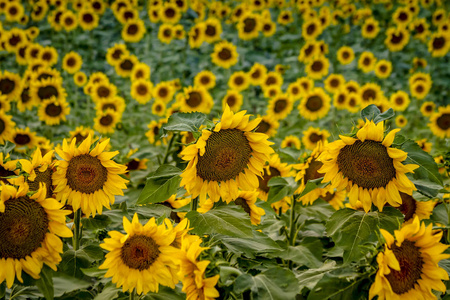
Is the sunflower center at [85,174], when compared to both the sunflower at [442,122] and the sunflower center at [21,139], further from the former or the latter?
the sunflower at [442,122]

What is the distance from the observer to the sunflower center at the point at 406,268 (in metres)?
1.29

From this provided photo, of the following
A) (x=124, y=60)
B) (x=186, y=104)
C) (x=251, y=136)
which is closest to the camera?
(x=251, y=136)

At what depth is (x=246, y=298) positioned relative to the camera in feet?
4.82

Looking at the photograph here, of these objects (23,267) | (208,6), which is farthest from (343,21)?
(23,267)

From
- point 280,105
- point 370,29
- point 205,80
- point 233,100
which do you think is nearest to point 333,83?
point 280,105

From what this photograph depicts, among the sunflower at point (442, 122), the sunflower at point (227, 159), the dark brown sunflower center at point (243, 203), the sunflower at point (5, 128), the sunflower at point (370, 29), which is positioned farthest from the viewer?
the sunflower at point (370, 29)

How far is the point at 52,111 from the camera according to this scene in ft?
14.9

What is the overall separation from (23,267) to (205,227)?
22.4 inches

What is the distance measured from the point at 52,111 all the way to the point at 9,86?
0.58 meters

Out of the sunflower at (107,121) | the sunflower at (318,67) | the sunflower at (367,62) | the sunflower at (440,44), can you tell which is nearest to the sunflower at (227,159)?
the sunflower at (107,121)

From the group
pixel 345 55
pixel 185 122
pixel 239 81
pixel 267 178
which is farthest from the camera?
pixel 345 55

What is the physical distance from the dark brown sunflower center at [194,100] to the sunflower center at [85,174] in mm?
2955

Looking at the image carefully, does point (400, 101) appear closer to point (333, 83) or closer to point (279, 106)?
point (333, 83)

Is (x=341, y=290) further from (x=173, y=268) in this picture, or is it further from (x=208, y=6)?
(x=208, y=6)
